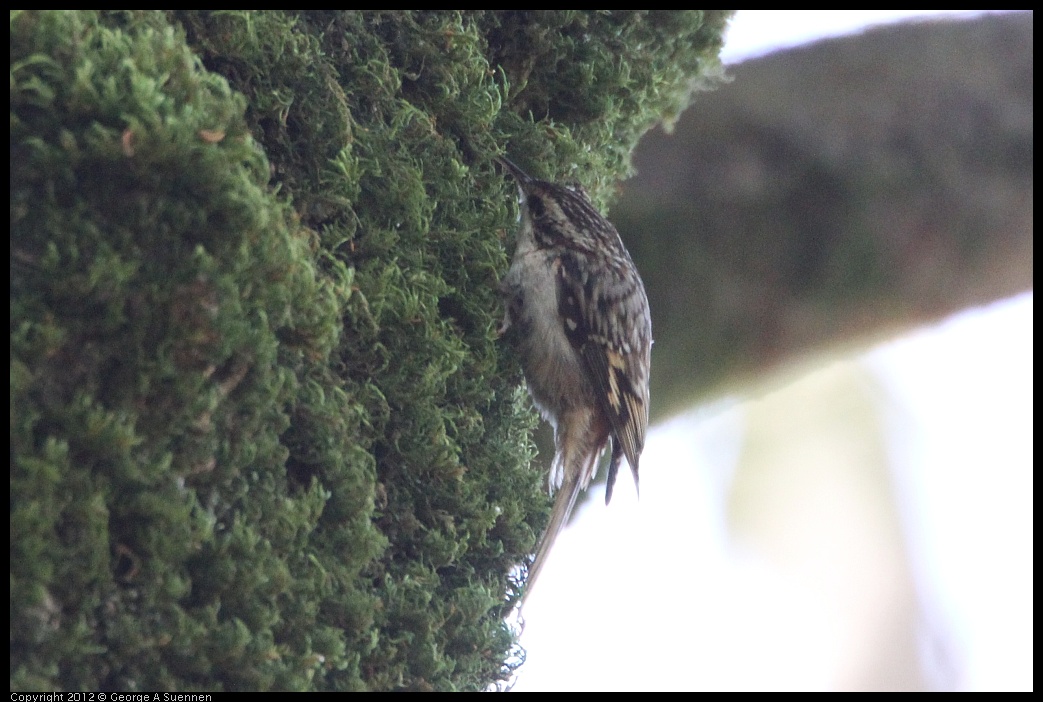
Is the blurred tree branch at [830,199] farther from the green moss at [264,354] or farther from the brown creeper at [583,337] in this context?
the green moss at [264,354]

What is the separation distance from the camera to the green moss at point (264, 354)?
1.45m

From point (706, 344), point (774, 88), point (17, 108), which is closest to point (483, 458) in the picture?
point (17, 108)

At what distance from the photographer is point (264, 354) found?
1630 mm

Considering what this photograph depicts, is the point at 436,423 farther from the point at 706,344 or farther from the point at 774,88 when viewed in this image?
the point at 774,88

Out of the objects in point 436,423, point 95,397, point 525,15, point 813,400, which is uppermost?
point 525,15

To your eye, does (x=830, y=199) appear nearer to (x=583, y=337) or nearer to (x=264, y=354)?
(x=583, y=337)

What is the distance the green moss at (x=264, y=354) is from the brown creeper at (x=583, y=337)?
28 cm

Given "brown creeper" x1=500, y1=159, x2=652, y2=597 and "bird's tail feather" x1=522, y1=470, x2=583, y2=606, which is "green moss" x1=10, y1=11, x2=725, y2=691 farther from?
"brown creeper" x1=500, y1=159, x2=652, y2=597

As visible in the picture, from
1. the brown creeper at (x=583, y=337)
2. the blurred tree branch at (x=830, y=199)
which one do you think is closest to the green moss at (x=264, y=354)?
the brown creeper at (x=583, y=337)

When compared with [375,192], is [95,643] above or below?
below

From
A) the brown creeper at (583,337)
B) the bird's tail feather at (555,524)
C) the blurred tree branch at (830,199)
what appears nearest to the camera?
the bird's tail feather at (555,524)

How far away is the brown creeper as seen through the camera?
2.85 m

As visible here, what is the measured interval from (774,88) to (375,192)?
2088 mm

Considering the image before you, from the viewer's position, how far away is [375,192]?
2.13 metres
